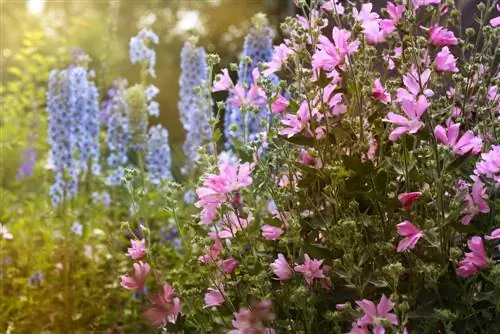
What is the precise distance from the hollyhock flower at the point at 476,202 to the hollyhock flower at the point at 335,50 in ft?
1.14

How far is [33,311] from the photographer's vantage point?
2.92 meters

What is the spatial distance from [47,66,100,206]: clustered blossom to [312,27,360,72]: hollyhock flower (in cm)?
210

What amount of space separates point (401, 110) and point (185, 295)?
Answer: 61 centimetres

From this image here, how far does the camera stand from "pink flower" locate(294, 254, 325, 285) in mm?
1617

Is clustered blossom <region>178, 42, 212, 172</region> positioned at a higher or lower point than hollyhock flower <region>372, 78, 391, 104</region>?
lower

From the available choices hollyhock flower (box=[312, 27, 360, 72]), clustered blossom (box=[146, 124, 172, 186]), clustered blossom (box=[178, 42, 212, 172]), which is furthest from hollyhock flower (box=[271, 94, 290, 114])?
clustered blossom (box=[146, 124, 172, 186])

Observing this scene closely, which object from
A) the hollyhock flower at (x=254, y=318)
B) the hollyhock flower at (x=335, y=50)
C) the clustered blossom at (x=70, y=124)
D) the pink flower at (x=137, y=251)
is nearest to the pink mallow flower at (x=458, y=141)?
the hollyhock flower at (x=335, y=50)

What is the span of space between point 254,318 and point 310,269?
149 mm

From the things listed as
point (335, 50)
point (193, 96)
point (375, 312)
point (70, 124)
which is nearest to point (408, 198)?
point (375, 312)

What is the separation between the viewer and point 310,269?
5.33 ft

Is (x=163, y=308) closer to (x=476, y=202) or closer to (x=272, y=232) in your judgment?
(x=272, y=232)

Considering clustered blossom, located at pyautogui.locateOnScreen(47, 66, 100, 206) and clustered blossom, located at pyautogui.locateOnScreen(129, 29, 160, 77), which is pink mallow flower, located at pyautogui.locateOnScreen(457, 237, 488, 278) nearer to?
clustered blossom, located at pyautogui.locateOnScreen(47, 66, 100, 206)

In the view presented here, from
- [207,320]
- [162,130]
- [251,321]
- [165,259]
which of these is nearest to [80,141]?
[162,130]

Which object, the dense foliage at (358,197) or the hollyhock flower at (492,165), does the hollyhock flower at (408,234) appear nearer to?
the dense foliage at (358,197)
